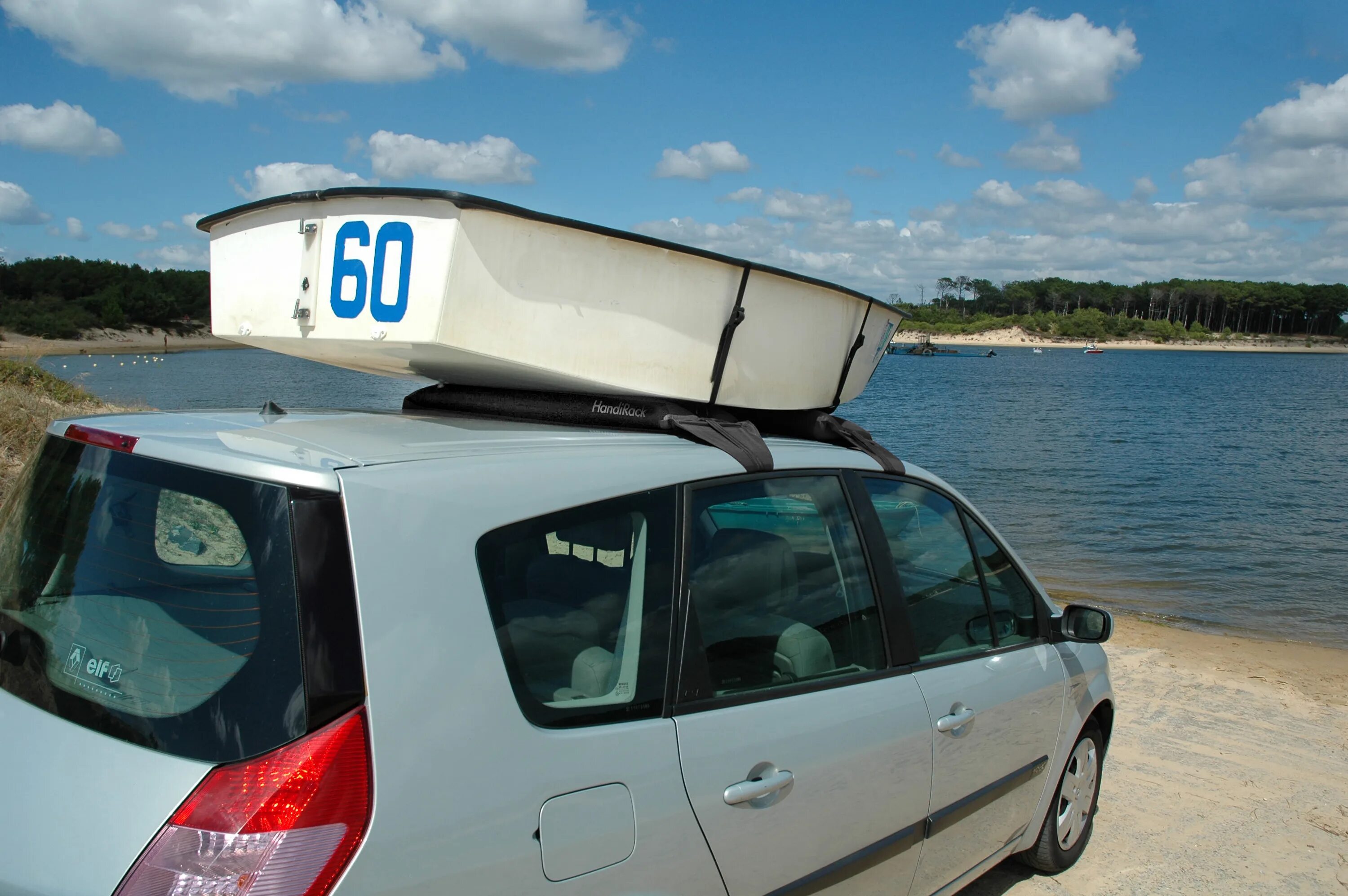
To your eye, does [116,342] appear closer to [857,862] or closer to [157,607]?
[157,607]

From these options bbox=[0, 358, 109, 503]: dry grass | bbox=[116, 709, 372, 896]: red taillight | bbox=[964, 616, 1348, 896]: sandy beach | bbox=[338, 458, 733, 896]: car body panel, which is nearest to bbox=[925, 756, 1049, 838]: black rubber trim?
bbox=[964, 616, 1348, 896]: sandy beach

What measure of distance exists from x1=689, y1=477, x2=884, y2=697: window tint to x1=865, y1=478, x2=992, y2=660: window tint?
210mm

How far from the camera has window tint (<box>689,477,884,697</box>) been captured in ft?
7.82

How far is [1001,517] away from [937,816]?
1439cm

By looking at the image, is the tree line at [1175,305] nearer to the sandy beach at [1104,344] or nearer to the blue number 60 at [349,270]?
the sandy beach at [1104,344]

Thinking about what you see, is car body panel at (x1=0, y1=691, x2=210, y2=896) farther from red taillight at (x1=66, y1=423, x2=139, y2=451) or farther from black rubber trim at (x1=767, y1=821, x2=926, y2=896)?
black rubber trim at (x1=767, y1=821, x2=926, y2=896)

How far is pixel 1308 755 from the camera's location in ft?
18.3

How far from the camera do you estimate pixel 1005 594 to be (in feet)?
11.4

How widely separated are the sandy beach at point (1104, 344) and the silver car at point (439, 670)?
15781 cm

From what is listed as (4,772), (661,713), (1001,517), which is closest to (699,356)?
(661,713)

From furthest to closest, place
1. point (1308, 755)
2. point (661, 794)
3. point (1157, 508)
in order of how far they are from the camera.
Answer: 1. point (1157, 508)
2. point (1308, 755)
3. point (661, 794)

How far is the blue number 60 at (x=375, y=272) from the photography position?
262cm

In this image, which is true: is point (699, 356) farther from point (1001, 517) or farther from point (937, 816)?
point (1001, 517)

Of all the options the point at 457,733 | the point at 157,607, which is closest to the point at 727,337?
the point at 457,733
